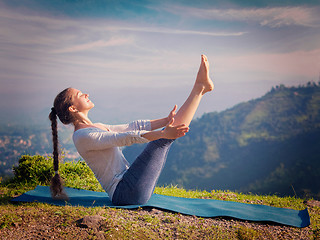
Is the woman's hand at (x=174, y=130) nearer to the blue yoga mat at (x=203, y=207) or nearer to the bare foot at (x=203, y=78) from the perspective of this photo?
the bare foot at (x=203, y=78)

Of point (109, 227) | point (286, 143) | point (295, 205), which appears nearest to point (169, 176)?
point (286, 143)

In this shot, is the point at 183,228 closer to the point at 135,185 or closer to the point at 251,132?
the point at 135,185

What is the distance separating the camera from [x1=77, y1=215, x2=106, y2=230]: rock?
2553mm

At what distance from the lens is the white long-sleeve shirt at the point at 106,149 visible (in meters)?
2.59

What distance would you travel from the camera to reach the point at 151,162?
288cm

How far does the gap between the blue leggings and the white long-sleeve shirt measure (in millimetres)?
103

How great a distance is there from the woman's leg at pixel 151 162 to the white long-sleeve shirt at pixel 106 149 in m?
0.12

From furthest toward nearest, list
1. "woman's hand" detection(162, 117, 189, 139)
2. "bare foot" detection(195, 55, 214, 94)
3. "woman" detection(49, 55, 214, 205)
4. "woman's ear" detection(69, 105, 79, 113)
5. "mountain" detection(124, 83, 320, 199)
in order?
"mountain" detection(124, 83, 320, 199)
"bare foot" detection(195, 55, 214, 94)
"woman's ear" detection(69, 105, 79, 113)
"woman" detection(49, 55, 214, 205)
"woman's hand" detection(162, 117, 189, 139)

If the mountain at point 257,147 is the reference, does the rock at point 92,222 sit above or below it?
above

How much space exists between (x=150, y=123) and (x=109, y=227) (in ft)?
4.15

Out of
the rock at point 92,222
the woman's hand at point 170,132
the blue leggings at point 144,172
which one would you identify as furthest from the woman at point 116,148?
the rock at point 92,222

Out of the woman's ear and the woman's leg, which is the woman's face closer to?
the woman's ear

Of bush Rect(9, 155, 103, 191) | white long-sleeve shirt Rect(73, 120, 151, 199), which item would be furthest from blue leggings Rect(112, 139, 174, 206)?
bush Rect(9, 155, 103, 191)

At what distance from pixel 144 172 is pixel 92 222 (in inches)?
25.2
